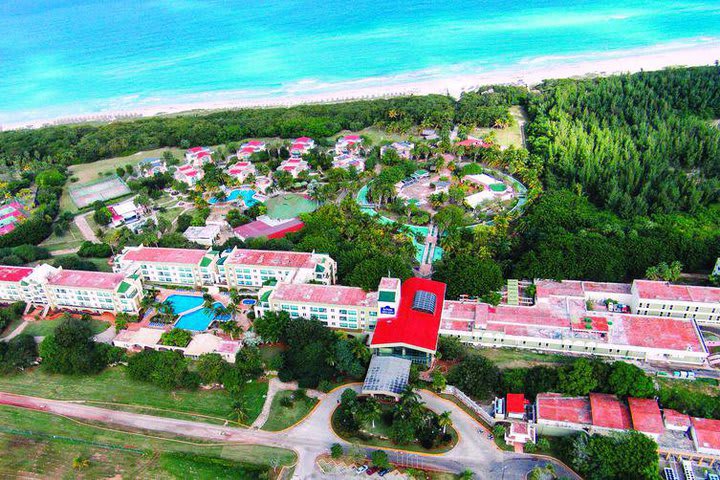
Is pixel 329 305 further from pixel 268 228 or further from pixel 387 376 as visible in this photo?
pixel 268 228

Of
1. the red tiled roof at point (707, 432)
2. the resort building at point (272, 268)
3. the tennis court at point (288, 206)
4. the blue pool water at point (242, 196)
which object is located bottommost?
the red tiled roof at point (707, 432)

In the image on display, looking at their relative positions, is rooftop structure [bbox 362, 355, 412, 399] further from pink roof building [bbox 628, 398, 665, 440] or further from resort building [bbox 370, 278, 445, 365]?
pink roof building [bbox 628, 398, 665, 440]

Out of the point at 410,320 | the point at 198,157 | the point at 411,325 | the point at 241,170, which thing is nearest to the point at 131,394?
the point at 411,325

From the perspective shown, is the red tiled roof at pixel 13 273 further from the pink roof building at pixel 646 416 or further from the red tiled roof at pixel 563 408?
the pink roof building at pixel 646 416

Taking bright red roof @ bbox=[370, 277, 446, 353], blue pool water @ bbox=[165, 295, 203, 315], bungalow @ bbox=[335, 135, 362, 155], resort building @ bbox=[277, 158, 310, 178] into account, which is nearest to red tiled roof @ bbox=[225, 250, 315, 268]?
blue pool water @ bbox=[165, 295, 203, 315]

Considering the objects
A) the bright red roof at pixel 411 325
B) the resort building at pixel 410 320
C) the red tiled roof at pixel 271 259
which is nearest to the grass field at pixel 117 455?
the resort building at pixel 410 320

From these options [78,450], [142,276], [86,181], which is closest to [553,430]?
[78,450]

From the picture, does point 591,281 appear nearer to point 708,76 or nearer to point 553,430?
point 553,430
